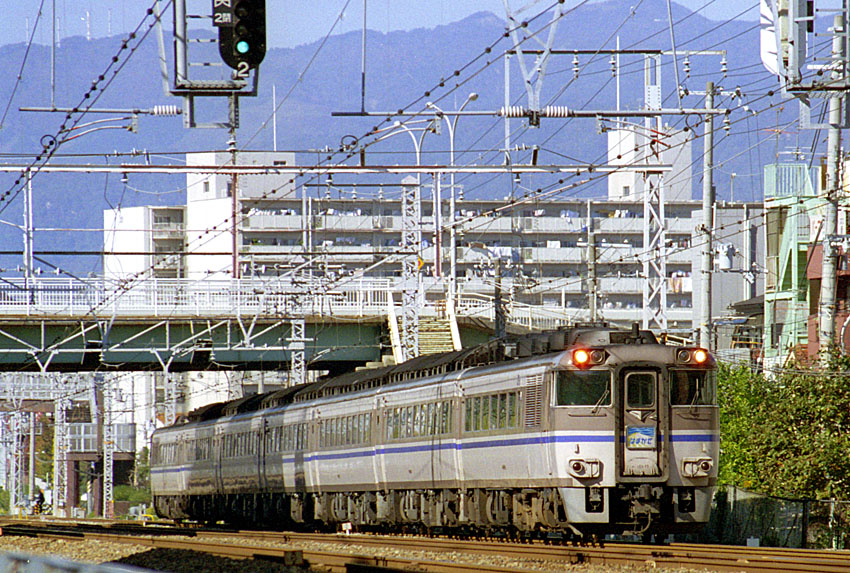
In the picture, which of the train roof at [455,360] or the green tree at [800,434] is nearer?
the train roof at [455,360]

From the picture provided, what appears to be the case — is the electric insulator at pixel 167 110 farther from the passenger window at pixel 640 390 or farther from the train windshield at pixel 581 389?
the passenger window at pixel 640 390

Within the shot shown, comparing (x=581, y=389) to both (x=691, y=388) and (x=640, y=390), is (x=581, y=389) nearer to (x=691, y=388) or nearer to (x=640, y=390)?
(x=640, y=390)

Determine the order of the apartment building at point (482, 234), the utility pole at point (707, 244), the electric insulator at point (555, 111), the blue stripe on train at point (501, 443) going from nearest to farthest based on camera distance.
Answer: the blue stripe on train at point (501, 443)
the electric insulator at point (555, 111)
the utility pole at point (707, 244)
the apartment building at point (482, 234)

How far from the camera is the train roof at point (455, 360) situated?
68.8 ft

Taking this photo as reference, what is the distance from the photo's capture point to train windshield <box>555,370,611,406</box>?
20.0 metres

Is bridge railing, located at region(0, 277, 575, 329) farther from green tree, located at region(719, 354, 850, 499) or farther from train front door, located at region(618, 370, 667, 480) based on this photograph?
train front door, located at region(618, 370, 667, 480)

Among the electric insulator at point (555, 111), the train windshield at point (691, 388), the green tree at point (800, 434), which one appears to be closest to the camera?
the train windshield at point (691, 388)

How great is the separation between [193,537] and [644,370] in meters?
11.0

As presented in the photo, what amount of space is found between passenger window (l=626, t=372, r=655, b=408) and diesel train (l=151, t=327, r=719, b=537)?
14mm

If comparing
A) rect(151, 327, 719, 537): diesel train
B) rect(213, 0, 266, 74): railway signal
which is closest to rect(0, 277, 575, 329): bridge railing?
rect(151, 327, 719, 537): diesel train

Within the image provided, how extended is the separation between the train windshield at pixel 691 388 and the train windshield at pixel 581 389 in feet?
3.23

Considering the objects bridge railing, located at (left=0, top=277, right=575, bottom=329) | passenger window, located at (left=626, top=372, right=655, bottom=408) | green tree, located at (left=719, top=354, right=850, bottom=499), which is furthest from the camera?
bridge railing, located at (left=0, top=277, right=575, bottom=329)

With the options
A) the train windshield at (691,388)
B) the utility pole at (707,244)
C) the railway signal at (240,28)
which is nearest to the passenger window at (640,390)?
the train windshield at (691,388)

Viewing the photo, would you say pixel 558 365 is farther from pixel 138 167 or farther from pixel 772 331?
pixel 772 331
